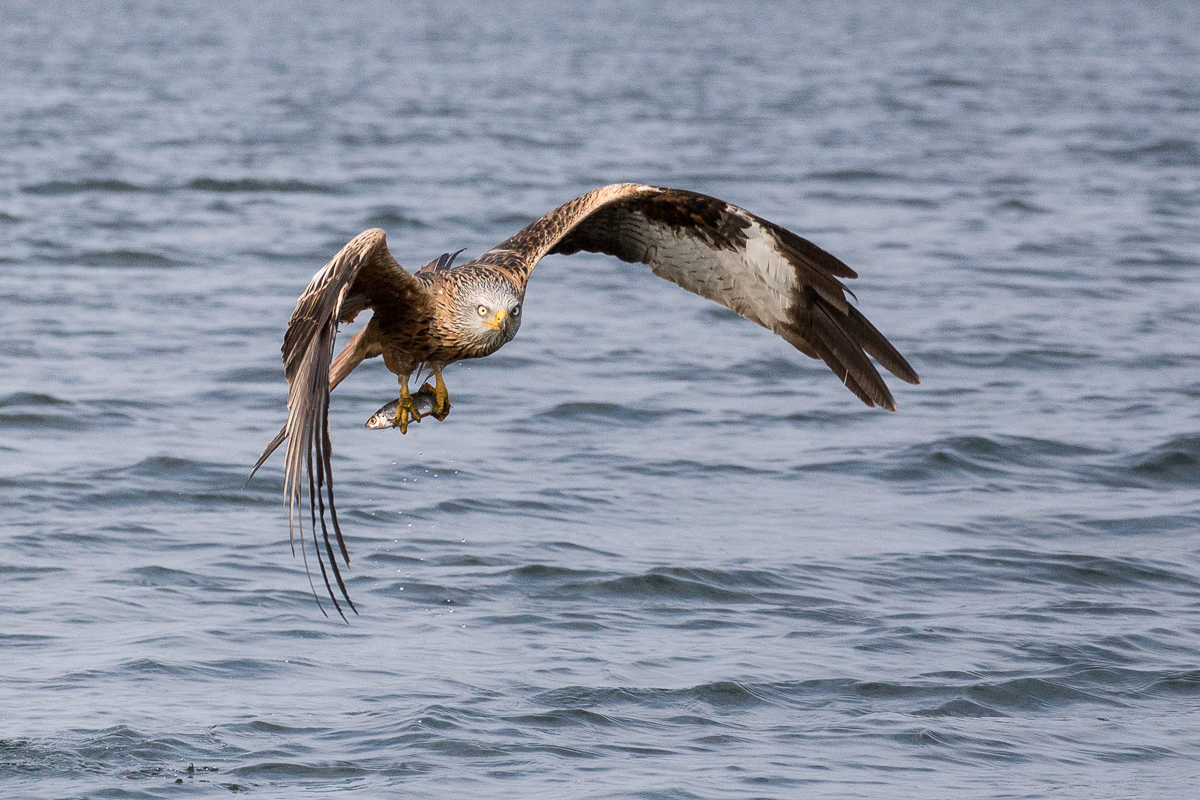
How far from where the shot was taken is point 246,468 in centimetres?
1148

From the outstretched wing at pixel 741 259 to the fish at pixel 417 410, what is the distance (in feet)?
2.57

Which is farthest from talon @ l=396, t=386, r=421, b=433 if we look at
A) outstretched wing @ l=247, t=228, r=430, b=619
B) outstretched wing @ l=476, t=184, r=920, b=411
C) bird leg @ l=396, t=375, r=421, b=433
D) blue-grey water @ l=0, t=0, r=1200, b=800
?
blue-grey water @ l=0, t=0, r=1200, b=800

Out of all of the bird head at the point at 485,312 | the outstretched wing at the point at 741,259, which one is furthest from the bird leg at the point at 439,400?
the outstretched wing at the point at 741,259

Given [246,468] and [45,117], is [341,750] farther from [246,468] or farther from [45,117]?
[45,117]

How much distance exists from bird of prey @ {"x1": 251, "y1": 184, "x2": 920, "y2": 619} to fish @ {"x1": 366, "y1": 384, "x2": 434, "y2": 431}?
2 cm

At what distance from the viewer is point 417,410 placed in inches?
285

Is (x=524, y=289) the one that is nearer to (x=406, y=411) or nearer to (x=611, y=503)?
(x=406, y=411)

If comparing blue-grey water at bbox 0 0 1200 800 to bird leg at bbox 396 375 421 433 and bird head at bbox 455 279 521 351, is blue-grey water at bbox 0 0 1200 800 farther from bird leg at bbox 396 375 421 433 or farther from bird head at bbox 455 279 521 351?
bird head at bbox 455 279 521 351

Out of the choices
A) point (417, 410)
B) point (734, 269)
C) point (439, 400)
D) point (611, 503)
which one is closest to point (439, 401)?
point (439, 400)

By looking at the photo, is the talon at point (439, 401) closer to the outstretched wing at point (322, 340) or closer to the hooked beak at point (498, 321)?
the outstretched wing at point (322, 340)

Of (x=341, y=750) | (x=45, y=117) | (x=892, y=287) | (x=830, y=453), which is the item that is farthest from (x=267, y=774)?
(x=45, y=117)

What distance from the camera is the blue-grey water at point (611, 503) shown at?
305 inches

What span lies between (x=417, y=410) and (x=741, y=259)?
5.86ft

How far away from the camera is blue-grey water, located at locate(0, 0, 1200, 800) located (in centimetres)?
775
